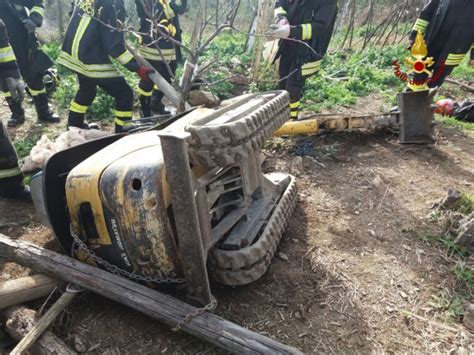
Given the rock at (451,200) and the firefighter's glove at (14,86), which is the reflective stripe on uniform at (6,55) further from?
the rock at (451,200)

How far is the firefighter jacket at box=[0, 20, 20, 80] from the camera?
463 cm

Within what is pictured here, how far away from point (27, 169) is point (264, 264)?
2.93 metres

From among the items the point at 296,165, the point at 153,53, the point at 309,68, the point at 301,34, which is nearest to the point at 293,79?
the point at 309,68

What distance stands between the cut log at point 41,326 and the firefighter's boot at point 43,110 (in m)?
4.36

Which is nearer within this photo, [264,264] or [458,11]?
[264,264]

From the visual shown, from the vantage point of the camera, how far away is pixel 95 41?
4.20 meters

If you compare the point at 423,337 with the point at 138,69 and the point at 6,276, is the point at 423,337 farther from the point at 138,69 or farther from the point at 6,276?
the point at 138,69

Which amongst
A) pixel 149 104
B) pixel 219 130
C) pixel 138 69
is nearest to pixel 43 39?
pixel 149 104

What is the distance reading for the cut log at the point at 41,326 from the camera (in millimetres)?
1897

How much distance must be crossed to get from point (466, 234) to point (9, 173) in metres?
3.88

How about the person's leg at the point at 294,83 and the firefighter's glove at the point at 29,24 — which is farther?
the firefighter's glove at the point at 29,24

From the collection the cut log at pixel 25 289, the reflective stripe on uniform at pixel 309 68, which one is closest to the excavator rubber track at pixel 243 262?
the cut log at pixel 25 289

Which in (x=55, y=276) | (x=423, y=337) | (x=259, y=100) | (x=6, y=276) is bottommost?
(x=423, y=337)

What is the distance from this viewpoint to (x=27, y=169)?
3.84m
